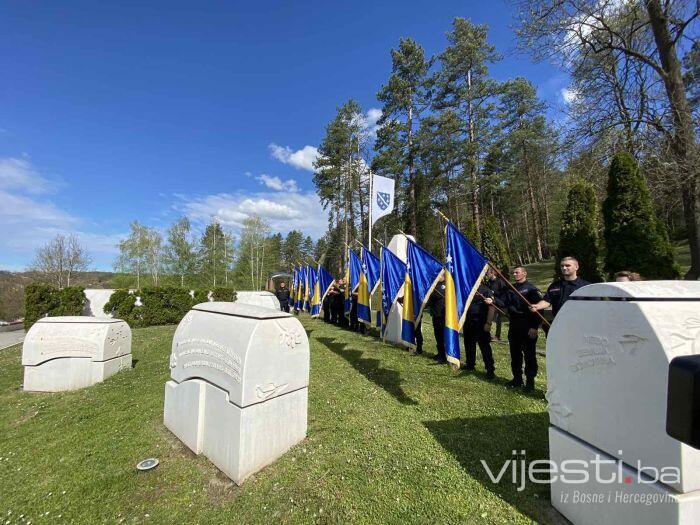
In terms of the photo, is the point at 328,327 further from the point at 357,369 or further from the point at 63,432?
the point at 63,432

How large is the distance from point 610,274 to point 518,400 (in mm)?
9210

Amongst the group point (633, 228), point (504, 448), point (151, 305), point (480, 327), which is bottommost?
point (504, 448)

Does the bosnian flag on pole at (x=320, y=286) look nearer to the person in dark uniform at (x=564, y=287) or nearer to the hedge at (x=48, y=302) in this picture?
the person in dark uniform at (x=564, y=287)

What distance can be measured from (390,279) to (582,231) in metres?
10.6

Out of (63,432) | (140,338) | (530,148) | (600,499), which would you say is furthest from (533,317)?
(530,148)

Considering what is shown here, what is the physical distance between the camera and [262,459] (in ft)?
10.6

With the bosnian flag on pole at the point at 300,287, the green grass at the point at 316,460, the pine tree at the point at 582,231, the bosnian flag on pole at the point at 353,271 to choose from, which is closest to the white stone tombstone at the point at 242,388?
the green grass at the point at 316,460


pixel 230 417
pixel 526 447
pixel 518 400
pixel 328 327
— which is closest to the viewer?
pixel 230 417

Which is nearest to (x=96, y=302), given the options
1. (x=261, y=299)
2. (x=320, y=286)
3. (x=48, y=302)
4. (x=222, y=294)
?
(x=48, y=302)

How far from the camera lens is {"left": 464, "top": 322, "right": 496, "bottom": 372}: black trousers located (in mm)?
5734

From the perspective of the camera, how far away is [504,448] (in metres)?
3.40

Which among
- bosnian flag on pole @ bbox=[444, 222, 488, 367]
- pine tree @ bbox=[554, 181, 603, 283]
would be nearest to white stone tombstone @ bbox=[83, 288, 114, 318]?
bosnian flag on pole @ bbox=[444, 222, 488, 367]

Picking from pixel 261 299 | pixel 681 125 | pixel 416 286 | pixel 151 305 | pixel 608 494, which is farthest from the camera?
pixel 261 299

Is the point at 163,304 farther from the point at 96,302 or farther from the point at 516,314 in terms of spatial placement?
the point at 516,314
